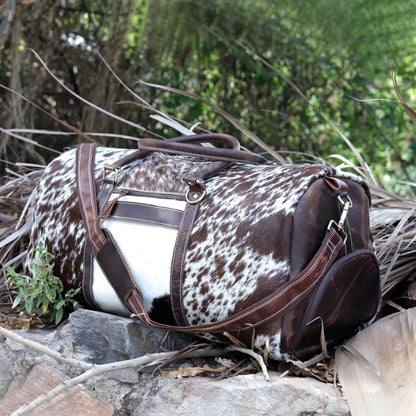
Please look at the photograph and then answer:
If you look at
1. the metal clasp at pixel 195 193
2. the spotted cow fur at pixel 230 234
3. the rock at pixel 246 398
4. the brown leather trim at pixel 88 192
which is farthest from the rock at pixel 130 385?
the metal clasp at pixel 195 193

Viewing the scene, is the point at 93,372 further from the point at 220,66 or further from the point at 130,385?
the point at 220,66

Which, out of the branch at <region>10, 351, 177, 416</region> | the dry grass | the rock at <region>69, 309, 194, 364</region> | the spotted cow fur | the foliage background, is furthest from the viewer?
the foliage background

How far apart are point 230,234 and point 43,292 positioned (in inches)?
23.5

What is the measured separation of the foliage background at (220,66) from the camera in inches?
161

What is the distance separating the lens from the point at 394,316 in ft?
4.84

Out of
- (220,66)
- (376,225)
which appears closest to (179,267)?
(376,225)

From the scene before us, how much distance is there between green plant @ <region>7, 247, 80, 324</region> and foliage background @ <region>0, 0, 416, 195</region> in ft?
7.51

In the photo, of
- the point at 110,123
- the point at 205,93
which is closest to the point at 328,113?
the point at 205,93

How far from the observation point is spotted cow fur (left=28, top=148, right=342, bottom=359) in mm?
1240

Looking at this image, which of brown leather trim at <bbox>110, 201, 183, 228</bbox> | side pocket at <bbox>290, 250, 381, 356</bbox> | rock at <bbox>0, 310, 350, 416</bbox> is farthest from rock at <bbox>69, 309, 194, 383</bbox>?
side pocket at <bbox>290, 250, 381, 356</bbox>

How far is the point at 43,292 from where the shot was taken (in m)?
1.51

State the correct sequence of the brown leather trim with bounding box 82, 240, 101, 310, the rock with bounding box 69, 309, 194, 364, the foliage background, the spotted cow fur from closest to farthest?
the spotted cow fur
the rock with bounding box 69, 309, 194, 364
the brown leather trim with bounding box 82, 240, 101, 310
the foliage background

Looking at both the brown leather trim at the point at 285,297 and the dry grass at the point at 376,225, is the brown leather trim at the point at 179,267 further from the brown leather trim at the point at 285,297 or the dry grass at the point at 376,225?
the dry grass at the point at 376,225

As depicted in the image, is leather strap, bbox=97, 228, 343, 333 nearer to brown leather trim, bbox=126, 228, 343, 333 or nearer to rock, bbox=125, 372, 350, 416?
brown leather trim, bbox=126, 228, 343, 333
